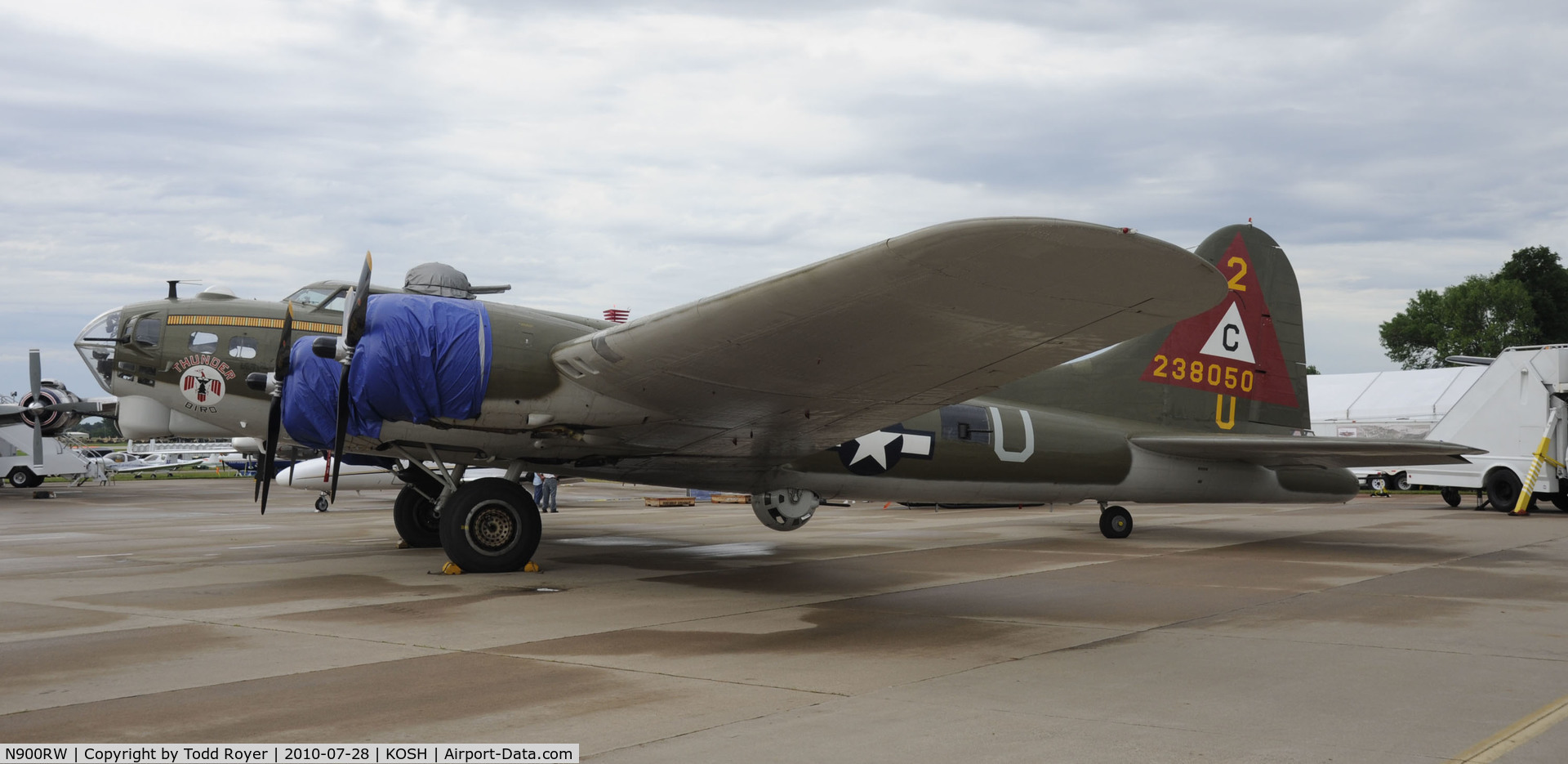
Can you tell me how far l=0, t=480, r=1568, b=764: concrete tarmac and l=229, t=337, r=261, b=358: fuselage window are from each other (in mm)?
2255

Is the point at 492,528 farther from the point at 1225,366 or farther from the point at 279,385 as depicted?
the point at 1225,366

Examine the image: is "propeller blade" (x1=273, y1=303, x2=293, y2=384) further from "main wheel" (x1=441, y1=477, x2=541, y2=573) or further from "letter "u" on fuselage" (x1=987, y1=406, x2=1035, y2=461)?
"letter "u" on fuselage" (x1=987, y1=406, x2=1035, y2=461)

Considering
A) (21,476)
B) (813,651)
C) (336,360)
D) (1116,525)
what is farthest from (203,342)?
(21,476)

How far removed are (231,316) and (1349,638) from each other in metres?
10.5

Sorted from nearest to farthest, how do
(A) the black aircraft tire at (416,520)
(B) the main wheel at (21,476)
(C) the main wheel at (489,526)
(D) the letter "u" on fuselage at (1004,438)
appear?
(C) the main wheel at (489,526) → (D) the letter "u" on fuselage at (1004,438) → (A) the black aircraft tire at (416,520) → (B) the main wheel at (21,476)

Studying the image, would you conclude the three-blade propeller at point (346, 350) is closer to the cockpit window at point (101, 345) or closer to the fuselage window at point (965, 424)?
the cockpit window at point (101, 345)

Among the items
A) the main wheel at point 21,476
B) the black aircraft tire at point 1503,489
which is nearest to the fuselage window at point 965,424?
the black aircraft tire at point 1503,489

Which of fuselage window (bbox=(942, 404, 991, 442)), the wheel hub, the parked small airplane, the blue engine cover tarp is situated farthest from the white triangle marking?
the parked small airplane

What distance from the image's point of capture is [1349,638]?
22.2 feet

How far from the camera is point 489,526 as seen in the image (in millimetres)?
10000

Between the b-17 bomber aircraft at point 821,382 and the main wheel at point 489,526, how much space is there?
23mm

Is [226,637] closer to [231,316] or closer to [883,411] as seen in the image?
[231,316]

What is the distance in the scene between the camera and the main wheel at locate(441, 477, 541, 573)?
9812mm

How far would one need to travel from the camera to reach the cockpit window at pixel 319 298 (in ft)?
35.4
